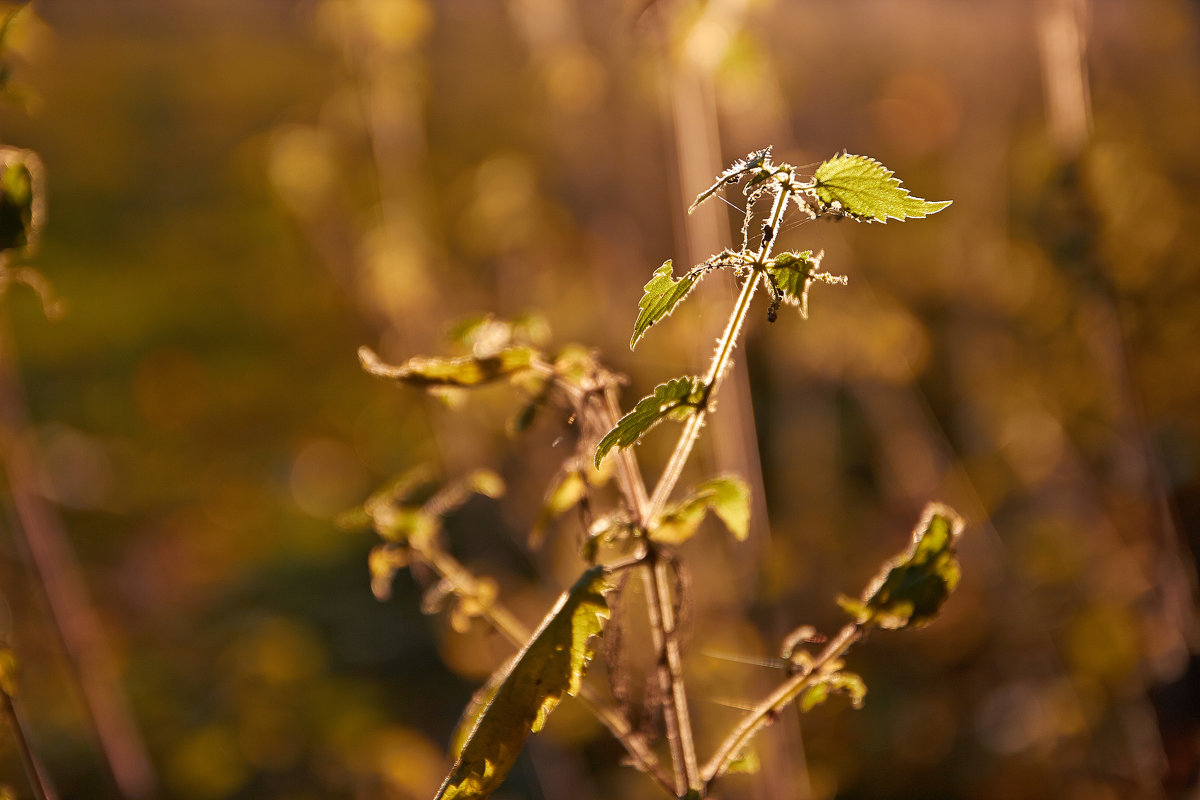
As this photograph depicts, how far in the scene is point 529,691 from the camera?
639 mm

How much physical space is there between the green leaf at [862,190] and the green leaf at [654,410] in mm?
176

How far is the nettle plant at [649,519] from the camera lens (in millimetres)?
607

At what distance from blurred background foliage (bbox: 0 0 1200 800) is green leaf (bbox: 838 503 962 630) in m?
0.23

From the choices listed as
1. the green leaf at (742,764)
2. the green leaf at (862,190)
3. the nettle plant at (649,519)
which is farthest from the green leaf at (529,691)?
the green leaf at (862,190)

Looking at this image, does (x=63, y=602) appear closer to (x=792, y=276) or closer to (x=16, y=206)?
(x=16, y=206)

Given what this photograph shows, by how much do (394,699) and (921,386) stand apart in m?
3.21

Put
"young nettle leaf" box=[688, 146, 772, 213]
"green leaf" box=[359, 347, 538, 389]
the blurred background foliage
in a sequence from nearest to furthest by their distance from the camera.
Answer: "young nettle leaf" box=[688, 146, 772, 213], "green leaf" box=[359, 347, 538, 389], the blurred background foliage

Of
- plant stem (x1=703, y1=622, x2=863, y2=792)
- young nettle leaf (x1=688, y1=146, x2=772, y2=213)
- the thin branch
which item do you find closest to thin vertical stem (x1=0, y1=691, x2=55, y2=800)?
the thin branch

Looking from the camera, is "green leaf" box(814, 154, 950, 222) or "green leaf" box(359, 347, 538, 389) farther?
"green leaf" box(359, 347, 538, 389)

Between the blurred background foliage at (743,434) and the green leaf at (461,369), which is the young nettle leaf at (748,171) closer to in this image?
the green leaf at (461,369)

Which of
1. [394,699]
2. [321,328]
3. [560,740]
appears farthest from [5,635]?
[321,328]

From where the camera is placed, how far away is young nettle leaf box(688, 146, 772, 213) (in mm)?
583

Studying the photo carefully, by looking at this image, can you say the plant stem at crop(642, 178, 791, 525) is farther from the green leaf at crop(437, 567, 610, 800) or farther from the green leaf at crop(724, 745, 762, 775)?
the green leaf at crop(724, 745, 762, 775)

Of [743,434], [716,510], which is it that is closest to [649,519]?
[716,510]
